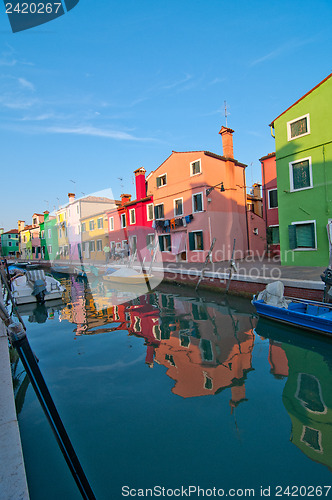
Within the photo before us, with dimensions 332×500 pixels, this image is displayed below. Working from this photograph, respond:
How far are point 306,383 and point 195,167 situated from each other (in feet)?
57.8

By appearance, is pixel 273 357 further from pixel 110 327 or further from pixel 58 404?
pixel 110 327

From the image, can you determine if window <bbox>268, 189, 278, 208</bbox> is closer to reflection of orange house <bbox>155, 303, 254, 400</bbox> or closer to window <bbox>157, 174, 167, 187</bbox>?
window <bbox>157, 174, 167, 187</bbox>

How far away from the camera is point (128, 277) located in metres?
19.3

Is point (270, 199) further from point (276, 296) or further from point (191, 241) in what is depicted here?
point (276, 296)

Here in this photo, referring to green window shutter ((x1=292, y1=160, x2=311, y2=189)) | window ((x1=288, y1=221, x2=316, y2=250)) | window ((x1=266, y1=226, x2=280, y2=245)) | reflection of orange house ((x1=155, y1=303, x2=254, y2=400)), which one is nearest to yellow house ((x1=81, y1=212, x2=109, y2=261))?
window ((x1=266, y1=226, x2=280, y2=245))

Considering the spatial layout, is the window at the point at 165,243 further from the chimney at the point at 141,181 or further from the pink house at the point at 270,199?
the pink house at the point at 270,199

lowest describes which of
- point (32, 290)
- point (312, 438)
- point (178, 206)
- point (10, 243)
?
point (312, 438)

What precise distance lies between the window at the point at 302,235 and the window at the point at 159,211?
38.3 ft

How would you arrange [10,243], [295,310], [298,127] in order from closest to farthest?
[295,310] → [298,127] → [10,243]

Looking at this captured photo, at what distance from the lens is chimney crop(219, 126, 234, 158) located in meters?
21.4

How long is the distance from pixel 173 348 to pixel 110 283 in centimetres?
1427

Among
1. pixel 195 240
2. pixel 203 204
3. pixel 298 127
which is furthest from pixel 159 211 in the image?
pixel 298 127

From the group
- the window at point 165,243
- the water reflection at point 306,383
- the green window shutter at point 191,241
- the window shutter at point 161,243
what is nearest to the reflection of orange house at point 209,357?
the water reflection at point 306,383

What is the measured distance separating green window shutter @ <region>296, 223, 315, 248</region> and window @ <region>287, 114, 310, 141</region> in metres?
4.74
